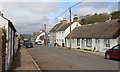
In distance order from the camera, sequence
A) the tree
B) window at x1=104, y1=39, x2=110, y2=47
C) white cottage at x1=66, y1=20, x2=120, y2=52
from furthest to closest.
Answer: the tree, window at x1=104, y1=39, x2=110, y2=47, white cottage at x1=66, y1=20, x2=120, y2=52

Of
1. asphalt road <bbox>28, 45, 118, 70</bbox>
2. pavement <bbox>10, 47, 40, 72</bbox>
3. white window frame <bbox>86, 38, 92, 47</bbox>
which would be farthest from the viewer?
white window frame <bbox>86, 38, 92, 47</bbox>

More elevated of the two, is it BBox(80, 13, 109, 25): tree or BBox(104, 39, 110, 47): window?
BBox(80, 13, 109, 25): tree

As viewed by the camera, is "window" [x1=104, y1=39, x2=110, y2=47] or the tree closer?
"window" [x1=104, y1=39, x2=110, y2=47]

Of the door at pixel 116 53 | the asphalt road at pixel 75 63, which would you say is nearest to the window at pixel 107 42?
the asphalt road at pixel 75 63

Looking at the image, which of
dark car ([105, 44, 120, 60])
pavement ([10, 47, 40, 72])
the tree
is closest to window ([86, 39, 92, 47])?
dark car ([105, 44, 120, 60])

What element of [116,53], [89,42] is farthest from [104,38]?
[116,53]

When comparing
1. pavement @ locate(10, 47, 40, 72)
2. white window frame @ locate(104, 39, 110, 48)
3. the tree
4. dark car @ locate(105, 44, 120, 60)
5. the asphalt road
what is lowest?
the asphalt road

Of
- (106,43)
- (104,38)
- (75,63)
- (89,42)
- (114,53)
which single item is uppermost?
(104,38)

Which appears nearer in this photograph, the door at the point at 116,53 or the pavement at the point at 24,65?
the pavement at the point at 24,65

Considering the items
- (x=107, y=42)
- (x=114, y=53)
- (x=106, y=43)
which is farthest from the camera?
(x=106, y=43)

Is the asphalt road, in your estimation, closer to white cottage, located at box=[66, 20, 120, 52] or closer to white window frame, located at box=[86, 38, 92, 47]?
white cottage, located at box=[66, 20, 120, 52]

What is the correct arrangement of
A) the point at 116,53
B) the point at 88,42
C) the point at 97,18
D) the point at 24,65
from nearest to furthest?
the point at 24,65 → the point at 116,53 → the point at 88,42 → the point at 97,18

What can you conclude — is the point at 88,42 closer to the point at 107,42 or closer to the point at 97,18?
the point at 107,42

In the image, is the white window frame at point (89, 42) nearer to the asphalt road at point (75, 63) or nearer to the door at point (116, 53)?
the asphalt road at point (75, 63)
